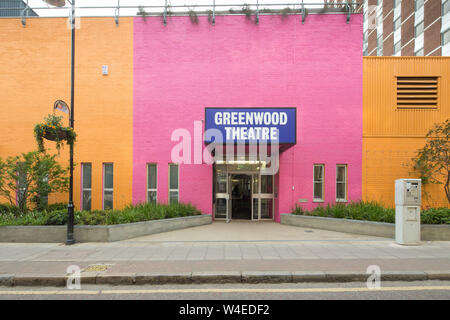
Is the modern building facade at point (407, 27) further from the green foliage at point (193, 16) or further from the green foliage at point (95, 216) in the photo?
the green foliage at point (95, 216)

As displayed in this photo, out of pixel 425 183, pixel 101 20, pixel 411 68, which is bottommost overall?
pixel 425 183

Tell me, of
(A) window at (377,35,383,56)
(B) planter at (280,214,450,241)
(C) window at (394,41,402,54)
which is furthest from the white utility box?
(A) window at (377,35,383,56)

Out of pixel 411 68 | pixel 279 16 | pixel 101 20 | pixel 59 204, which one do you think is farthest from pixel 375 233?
pixel 101 20

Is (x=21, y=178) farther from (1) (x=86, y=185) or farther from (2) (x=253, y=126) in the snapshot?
(2) (x=253, y=126)

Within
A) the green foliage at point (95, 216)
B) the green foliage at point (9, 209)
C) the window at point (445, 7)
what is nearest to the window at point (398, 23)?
the window at point (445, 7)

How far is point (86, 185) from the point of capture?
11.8 meters

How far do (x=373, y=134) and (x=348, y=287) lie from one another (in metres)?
8.98

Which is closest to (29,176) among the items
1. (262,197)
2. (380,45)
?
(262,197)

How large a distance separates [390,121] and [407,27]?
25594mm

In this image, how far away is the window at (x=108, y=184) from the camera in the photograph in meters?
11.7

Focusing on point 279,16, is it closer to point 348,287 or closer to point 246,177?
point 246,177

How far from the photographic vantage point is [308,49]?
11.6 metres

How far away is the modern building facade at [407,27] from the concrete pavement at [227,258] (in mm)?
27072

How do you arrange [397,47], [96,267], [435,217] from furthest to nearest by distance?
[397,47]
[435,217]
[96,267]
